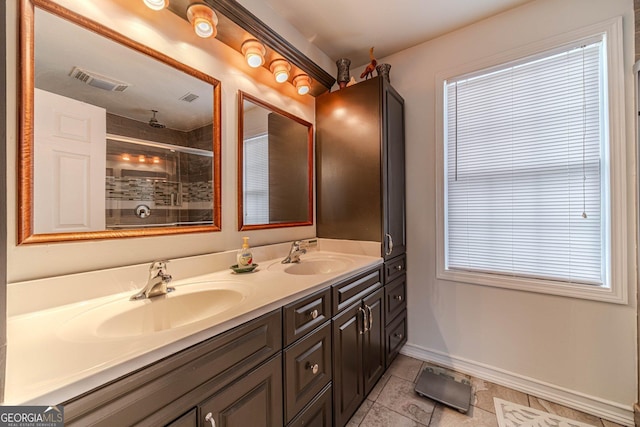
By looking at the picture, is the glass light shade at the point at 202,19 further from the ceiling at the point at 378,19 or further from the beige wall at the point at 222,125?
the ceiling at the point at 378,19

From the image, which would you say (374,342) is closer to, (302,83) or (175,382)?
(175,382)

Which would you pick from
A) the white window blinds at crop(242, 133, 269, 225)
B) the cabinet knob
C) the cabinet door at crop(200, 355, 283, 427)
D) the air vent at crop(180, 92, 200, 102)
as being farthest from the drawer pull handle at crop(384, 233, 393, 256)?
the air vent at crop(180, 92, 200, 102)

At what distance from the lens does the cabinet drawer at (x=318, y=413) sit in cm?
101

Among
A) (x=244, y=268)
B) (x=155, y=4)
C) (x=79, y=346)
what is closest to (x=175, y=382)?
(x=79, y=346)

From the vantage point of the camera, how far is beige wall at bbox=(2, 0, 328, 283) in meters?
0.81

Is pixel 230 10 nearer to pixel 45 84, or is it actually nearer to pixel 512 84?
pixel 45 84

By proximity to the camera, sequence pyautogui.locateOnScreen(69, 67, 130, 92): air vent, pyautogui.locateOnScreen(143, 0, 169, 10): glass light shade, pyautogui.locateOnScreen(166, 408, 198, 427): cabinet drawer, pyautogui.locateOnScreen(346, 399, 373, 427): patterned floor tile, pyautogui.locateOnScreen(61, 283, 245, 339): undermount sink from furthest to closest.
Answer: pyautogui.locateOnScreen(346, 399, 373, 427): patterned floor tile < pyautogui.locateOnScreen(143, 0, 169, 10): glass light shade < pyautogui.locateOnScreen(69, 67, 130, 92): air vent < pyautogui.locateOnScreen(61, 283, 245, 339): undermount sink < pyautogui.locateOnScreen(166, 408, 198, 427): cabinet drawer

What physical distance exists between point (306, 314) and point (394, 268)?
1.06 metres

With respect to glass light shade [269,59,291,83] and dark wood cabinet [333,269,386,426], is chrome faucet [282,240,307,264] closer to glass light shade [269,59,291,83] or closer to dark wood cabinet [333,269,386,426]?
dark wood cabinet [333,269,386,426]

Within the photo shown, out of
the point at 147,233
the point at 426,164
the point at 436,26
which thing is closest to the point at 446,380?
the point at 426,164

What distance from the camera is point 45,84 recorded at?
0.86 meters

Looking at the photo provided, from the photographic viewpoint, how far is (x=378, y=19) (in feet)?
5.69

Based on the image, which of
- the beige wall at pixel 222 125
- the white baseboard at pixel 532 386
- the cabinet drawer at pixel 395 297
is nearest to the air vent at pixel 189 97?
the beige wall at pixel 222 125

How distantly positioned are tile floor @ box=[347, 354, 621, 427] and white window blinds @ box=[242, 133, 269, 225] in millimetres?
1376
